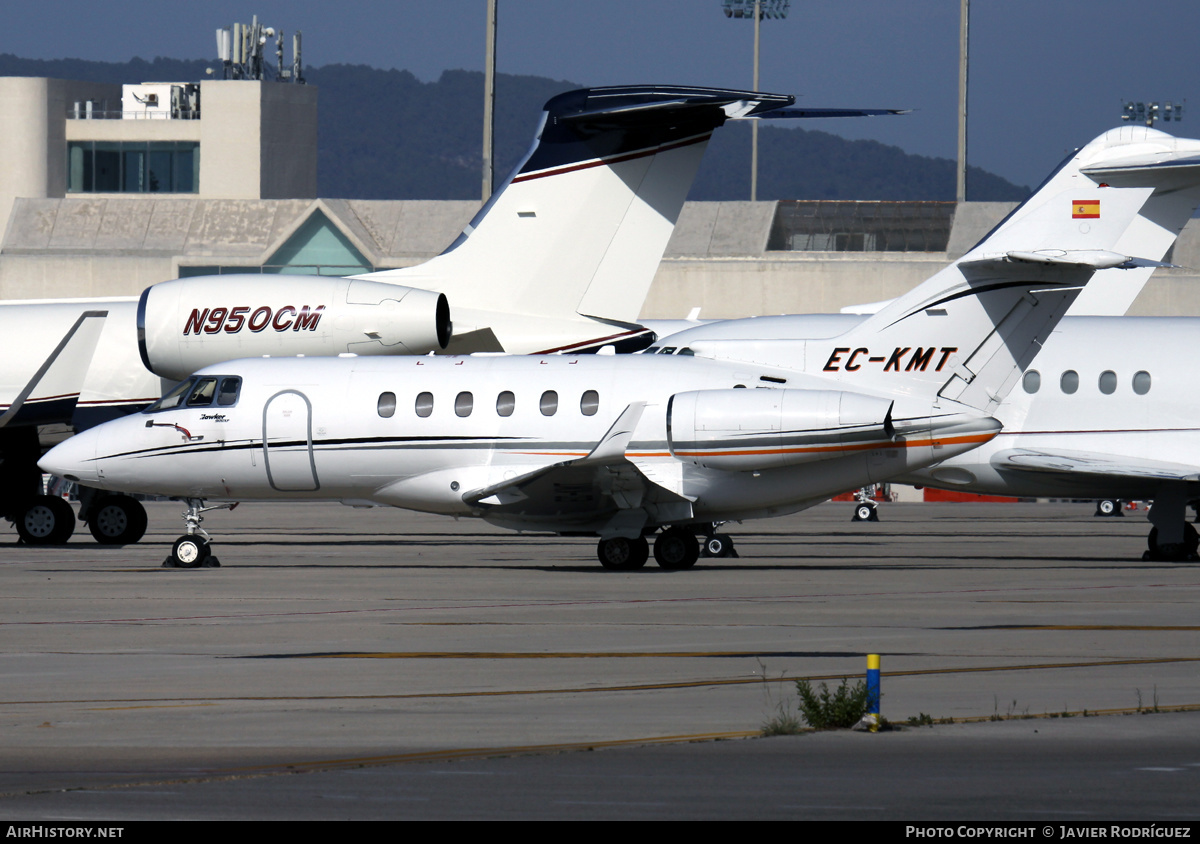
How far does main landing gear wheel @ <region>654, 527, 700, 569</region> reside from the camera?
2431cm

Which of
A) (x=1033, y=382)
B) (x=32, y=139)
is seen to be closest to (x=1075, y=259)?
(x=1033, y=382)

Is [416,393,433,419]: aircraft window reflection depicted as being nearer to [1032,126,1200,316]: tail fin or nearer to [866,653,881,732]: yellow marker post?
[1032,126,1200,316]: tail fin

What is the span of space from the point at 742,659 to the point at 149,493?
14350 mm

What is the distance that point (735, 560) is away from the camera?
26.8m

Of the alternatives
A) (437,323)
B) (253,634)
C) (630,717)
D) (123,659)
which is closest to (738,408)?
(437,323)

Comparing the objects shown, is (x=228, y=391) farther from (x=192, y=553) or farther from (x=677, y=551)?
(x=677, y=551)

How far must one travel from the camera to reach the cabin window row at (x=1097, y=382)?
2762 centimetres

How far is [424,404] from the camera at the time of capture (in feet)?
81.9

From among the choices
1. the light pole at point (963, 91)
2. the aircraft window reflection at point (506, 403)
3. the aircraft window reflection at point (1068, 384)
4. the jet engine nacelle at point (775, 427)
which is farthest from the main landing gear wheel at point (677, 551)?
the light pole at point (963, 91)

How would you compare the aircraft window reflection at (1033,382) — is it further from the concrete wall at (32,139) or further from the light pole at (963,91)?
the concrete wall at (32,139)

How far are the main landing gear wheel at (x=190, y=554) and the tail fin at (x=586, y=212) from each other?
4.87 meters

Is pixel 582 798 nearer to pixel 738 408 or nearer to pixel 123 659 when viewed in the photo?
pixel 123 659

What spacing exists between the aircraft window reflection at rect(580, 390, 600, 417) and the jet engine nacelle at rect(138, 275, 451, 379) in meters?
2.68

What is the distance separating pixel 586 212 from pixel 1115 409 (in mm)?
9500
